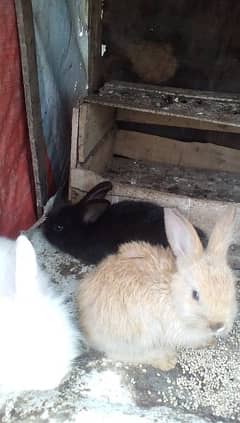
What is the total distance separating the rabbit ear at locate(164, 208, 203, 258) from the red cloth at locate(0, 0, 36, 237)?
1.03 metres

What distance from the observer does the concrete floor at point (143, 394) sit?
1718 millimetres

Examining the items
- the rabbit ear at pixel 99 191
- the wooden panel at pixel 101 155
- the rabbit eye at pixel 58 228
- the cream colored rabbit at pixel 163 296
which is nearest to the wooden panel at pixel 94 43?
the wooden panel at pixel 101 155

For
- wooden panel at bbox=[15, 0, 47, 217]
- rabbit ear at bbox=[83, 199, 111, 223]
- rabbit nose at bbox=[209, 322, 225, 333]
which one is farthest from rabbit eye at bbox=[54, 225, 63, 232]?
rabbit nose at bbox=[209, 322, 225, 333]

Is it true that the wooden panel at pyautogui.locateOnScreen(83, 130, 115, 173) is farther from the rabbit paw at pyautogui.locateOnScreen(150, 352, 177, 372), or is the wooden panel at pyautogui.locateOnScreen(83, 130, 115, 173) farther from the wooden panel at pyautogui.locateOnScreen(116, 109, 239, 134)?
Result: the rabbit paw at pyautogui.locateOnScreen(150, 352, 177, 372)

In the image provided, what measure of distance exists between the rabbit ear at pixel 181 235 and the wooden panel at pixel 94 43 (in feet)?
4.19

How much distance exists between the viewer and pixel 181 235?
1837mm

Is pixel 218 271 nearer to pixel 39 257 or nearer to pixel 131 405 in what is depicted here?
pixel 131 405

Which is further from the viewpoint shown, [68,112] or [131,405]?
[68,112]

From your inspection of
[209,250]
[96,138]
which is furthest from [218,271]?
Answer: [96,138]

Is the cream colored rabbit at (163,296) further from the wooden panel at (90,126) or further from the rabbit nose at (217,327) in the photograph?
the wooden panel at (90,126)

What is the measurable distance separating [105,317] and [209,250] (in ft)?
1.39

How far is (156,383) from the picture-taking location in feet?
6.55

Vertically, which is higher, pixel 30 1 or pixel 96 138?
pixel 30 1

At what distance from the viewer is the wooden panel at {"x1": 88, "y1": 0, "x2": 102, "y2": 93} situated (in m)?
2.79
